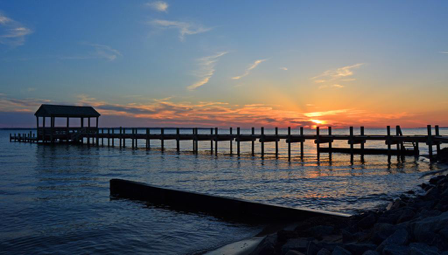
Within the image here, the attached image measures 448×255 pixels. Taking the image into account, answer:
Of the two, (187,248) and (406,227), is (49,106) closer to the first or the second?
(187,248)

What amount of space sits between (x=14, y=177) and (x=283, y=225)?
1595cm

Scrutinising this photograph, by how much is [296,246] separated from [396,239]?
1474 millimetres

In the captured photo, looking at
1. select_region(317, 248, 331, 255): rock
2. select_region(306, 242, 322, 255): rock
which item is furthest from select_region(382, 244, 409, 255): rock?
select_region(306, 242, 322, 255): rock

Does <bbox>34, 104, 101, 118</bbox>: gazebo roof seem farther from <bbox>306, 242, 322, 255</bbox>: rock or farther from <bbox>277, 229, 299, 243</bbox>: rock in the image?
<bbox>306, 242, 322, 255</bbox>: rock

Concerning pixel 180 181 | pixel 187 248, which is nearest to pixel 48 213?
pixel 187 248

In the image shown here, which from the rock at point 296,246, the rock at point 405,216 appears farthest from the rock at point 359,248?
the rock at point 405,216

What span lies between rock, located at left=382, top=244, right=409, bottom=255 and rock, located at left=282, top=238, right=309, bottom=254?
136 centimetres

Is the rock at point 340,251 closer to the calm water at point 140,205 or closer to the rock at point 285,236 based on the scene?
the rock at point 285,236

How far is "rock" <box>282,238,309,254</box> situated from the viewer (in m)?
4.90

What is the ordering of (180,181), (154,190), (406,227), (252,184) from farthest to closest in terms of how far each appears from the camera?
(180,181) < (252,184) < (154,190) < (406,227)

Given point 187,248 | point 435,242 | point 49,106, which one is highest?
point 49,106

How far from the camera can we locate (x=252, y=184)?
14609mm

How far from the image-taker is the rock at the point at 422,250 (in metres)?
3.46

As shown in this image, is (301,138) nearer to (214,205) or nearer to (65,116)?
(214,205)
